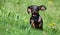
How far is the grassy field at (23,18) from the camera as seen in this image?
5.28 metres

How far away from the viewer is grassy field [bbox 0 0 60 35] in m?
5.28

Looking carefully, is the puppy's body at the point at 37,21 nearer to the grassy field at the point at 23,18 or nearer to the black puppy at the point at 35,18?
the black puppy at the point at 35,18

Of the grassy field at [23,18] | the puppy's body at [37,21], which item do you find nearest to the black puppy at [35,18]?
the puppy's body at [37,21]

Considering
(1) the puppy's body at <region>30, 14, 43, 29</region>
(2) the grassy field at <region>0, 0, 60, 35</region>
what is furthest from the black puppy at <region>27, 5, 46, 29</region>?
(2) the grassy field at <region>0, 0, 60, 35</region>

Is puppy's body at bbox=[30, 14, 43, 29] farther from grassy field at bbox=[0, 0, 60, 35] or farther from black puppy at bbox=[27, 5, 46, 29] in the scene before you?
grassy field at bbox=[0, 0, 60, 35]

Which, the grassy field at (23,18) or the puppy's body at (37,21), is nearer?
the grassy field at (23,18)

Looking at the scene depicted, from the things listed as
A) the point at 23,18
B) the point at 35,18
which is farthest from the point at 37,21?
the point at 23,18

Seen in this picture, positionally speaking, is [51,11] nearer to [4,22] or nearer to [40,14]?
[40,14]

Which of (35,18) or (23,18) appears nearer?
(35,18)

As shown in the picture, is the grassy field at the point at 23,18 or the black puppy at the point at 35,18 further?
the black puppy at the point at 35,18

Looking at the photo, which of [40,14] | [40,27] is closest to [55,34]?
[40,27]

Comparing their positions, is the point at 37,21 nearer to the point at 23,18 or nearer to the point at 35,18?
the point at 35,18

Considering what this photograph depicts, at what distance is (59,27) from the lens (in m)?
5.80

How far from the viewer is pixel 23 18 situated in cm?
581
